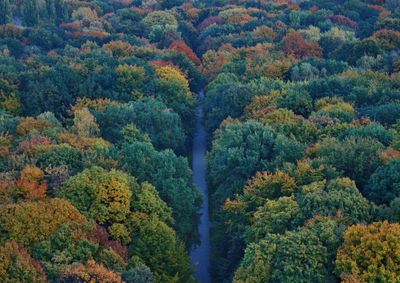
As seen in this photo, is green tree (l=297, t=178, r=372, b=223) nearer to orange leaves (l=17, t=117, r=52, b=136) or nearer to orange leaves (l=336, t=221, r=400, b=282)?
orange leaves (l=336, t=221, r=400, b=282)

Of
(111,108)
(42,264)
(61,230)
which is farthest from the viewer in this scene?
(111,108)

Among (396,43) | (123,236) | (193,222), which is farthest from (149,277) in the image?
(396,43)

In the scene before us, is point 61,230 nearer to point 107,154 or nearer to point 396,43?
point 107,154

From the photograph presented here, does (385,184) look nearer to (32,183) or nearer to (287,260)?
(287,260)

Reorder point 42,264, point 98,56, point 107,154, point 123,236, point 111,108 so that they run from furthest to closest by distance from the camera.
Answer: point 98,56
point 111,108
point 107,154
point 123,236
point 42,264

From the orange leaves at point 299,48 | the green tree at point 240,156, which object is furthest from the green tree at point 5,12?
the green tree at point 240,156

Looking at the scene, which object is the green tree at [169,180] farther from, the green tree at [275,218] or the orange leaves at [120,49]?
the orange leaves at [120,49]

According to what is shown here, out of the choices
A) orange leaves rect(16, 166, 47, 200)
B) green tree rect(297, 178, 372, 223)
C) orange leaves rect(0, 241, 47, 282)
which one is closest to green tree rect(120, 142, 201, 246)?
orange leaves rect(16, 166, 47, 200)

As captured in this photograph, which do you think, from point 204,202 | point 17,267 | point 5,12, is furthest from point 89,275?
point 5,12

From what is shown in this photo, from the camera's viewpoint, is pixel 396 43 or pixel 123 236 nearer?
pixel 123 236
